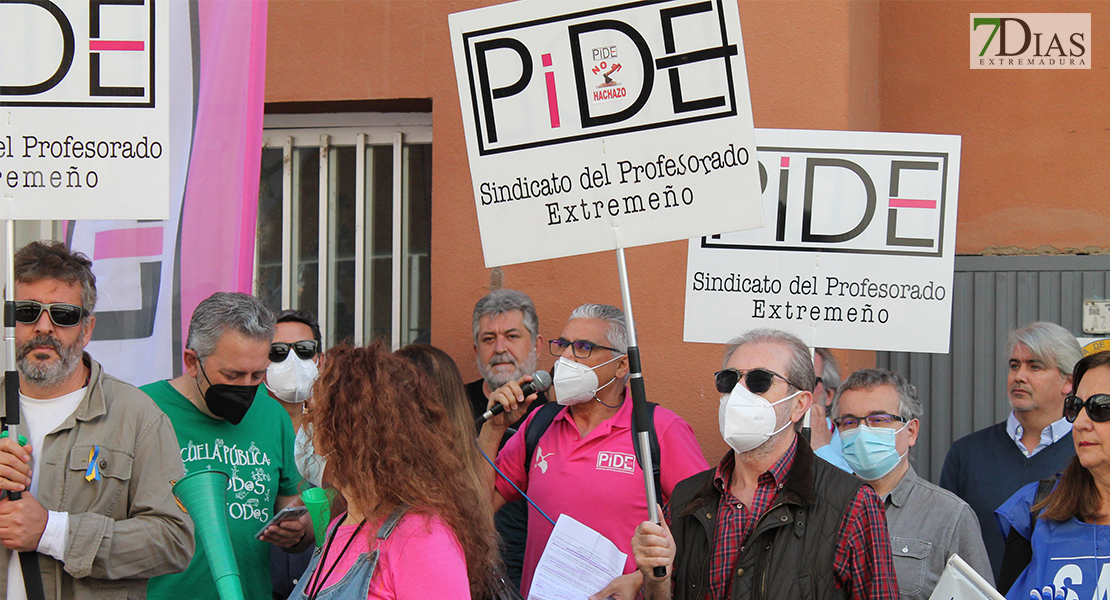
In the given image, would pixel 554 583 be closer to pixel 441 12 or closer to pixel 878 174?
pixel 878 174

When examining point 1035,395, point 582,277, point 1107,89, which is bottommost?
point 1035,395

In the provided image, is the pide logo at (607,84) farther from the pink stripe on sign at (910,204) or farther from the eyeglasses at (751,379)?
the pink stripe on sign at (910,204)

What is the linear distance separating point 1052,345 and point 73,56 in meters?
4.16

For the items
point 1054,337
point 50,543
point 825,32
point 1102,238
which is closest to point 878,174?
point 1054,337

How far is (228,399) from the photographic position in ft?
14.0

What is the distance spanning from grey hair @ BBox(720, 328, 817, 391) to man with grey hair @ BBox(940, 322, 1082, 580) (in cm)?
185

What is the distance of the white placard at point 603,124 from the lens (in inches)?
139

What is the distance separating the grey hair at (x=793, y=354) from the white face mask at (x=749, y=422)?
9cm

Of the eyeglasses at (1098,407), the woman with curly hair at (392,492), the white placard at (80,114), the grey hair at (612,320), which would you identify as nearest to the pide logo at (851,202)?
the grey hair at (612,320)

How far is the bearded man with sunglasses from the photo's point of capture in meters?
2.98

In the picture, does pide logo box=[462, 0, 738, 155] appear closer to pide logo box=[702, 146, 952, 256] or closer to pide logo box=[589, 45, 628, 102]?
pide logo box=[589, 45, 628, 102]

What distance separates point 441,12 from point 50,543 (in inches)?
156

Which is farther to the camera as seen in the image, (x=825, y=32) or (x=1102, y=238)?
(x=1102, y=238)

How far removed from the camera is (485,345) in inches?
220
